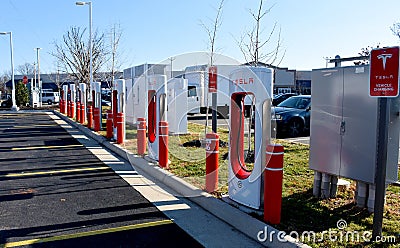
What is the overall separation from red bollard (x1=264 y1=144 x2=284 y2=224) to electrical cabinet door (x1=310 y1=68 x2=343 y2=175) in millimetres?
1215

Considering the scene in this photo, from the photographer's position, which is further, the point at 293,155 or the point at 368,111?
the point at 293,155

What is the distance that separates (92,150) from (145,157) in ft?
8.84

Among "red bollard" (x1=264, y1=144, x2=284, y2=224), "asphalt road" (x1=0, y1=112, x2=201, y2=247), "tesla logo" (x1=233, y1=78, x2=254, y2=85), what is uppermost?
"tesla logo" (x1=233, y1=78, x2=254, y2=85)

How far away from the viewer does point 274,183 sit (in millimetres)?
4676

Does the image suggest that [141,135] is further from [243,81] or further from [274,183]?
[274,183]

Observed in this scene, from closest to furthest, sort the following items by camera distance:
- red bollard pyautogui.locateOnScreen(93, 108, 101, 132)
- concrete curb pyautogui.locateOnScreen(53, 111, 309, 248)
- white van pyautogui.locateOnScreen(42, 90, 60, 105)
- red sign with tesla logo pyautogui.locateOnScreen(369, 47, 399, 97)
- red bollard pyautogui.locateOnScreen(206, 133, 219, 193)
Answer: red sign with tesla logo pyautogui.locateOnScreen(369, 47, 399, 97) → concrete curb pyautogui.locateOnScreen(53, 111, 309, 248) → red bollard pyautogui.locateOnScreen(206, 133, 219, 193) → red bollard pyautogui.locateOnScreen(93, 108, 101, 132) → white van pyautogui.locateOnScreen(42, 90, 60, 105)

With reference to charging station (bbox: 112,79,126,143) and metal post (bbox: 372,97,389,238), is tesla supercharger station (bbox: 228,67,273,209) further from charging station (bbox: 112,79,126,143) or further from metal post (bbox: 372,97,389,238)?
charging station (bbox: 112,79,126,143)

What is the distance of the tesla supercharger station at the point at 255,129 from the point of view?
4.86 m

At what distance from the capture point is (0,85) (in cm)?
7912

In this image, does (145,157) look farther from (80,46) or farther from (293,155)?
(80,46)

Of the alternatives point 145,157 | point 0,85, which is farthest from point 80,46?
point 0,85

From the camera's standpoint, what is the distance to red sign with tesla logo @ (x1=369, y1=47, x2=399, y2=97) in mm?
3820

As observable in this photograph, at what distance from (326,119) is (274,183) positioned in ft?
5.13

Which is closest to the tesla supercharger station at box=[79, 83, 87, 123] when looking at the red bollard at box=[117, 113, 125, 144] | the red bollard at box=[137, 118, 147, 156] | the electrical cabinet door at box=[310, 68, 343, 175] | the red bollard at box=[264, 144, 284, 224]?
the red bollard at box=[117, 113, 125, 144]
